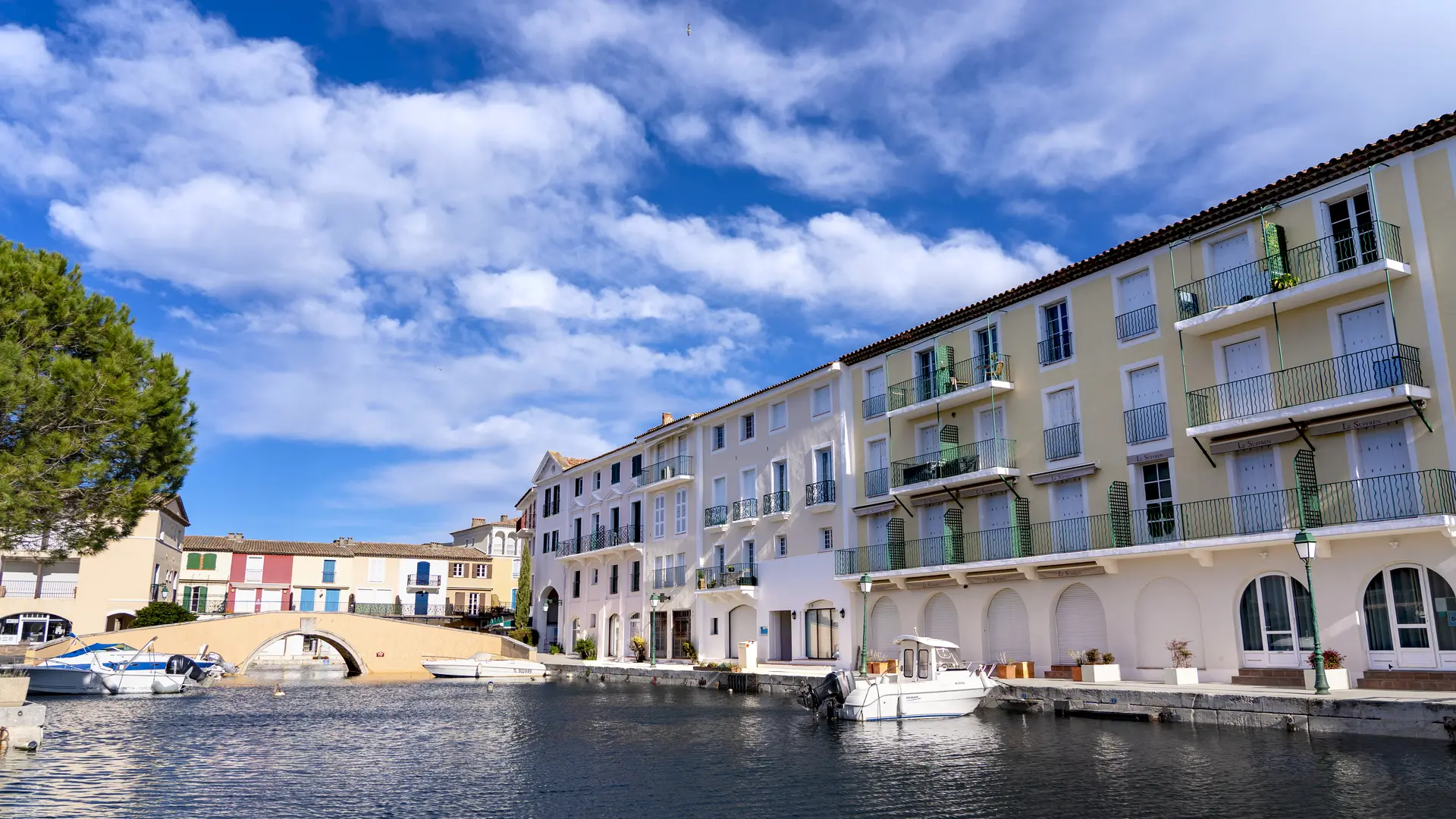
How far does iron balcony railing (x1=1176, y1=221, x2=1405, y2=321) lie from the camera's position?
79.0 feet

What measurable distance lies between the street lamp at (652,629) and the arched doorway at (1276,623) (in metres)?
31.0

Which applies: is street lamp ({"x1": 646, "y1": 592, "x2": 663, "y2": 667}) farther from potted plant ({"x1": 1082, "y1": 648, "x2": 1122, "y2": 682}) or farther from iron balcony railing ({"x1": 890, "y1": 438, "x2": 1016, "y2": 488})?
potted plant ({"x1": 1082, "y1": 648, "x2": 1122, "y2": 682})

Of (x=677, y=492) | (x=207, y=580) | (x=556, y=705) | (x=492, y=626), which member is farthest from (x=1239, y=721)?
(x=207, y=580)

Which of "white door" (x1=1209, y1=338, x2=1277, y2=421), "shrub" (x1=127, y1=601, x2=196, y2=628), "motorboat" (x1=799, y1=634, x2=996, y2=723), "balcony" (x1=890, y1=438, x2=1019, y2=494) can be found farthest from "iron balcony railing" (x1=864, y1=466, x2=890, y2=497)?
"shrub" (x1=127, y1=601, x2=196, y2=628)

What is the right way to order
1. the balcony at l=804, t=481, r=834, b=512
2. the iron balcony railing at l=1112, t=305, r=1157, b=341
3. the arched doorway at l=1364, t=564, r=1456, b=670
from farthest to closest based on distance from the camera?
the balcony at l=804, t=481, r=834, b=512, the iron balcony railing at l=1112, t=305, r=1157, b=341, the arched doorway at l=1364, t=564, r=1456, b=670

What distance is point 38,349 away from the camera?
23.5m

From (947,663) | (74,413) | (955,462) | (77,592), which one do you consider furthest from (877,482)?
(77,592)

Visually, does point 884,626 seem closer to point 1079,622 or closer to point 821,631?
point 821,631

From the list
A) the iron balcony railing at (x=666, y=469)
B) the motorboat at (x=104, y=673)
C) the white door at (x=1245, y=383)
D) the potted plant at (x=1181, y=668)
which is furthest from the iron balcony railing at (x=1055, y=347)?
the motorboat at (x=104, y=673)

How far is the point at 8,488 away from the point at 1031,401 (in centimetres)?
2805

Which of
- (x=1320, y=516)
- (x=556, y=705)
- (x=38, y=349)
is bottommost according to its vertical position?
(x=556, y=705)

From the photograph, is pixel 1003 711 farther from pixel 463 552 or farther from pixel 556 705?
pixel 463 552

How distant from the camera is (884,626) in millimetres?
38500

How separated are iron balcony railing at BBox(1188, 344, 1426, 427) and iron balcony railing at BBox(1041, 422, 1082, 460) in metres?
4.16
